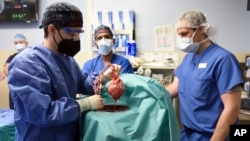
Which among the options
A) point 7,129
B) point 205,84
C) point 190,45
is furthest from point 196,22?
point 7,129

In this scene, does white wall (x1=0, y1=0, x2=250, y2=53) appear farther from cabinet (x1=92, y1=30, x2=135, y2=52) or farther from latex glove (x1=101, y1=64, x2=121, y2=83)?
latex glove (x1=101, y1=64, x2=121, y2=83)

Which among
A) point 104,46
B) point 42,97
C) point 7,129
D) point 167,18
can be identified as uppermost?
point 167,18

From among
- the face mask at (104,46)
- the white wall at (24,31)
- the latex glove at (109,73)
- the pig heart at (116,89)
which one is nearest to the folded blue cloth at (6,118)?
the face mask at (104,46)

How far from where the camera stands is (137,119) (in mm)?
988

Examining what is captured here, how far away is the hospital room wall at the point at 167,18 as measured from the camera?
2590mm

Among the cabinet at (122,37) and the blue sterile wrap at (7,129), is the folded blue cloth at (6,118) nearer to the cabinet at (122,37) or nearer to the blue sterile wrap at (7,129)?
the blue sterile wrap at (7,129)

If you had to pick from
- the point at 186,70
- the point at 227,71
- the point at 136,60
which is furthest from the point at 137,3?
the point at 227,71

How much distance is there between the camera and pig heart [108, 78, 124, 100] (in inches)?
42.1

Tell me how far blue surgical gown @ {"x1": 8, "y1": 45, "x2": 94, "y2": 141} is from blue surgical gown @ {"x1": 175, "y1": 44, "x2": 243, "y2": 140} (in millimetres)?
711

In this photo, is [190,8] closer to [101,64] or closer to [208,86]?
[101,64]

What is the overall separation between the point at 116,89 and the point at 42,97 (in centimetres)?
29

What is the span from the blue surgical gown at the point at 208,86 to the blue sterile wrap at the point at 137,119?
427 mm

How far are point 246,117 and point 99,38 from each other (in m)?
1.37

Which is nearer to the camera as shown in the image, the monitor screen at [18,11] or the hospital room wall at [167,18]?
the hospital room wall at [167,18]
